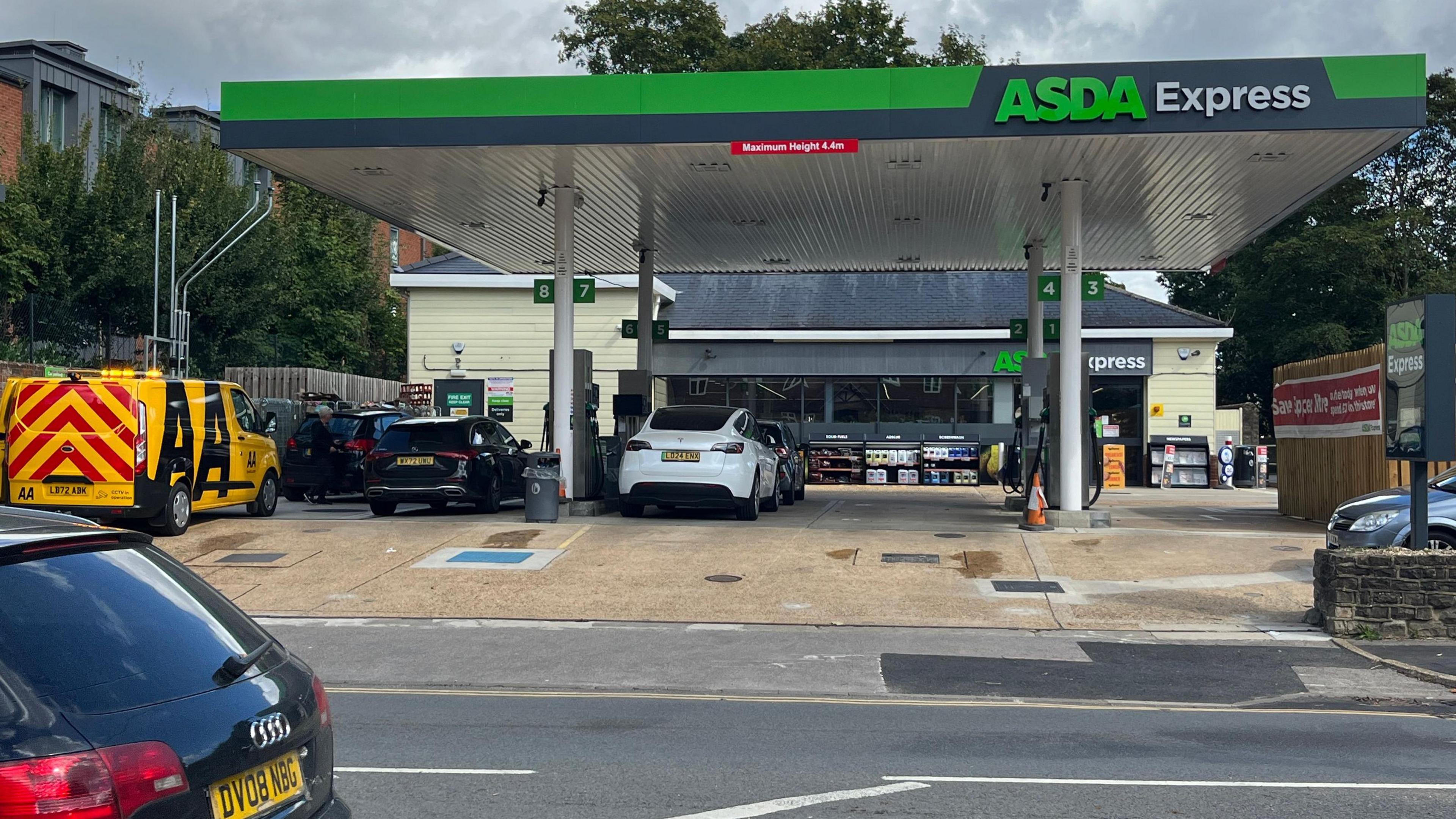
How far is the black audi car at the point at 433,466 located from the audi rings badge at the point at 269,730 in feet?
49.0

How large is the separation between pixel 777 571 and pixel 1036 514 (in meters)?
5.36

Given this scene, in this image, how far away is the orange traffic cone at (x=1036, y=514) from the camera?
18125 millimetres

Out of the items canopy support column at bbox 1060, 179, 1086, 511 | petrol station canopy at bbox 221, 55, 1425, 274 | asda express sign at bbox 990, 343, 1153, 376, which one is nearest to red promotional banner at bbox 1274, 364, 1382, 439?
petrol station canopy at bbox 221, 55, 1425, 274

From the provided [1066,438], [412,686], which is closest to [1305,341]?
[1066,438]

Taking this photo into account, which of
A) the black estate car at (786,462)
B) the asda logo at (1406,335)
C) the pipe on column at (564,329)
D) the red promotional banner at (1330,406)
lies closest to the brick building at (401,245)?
the black estate car at (786,462)

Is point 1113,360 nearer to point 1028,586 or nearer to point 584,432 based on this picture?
point 584,432

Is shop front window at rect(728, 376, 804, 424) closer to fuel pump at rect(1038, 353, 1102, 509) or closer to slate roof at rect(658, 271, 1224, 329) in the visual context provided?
slate roof at rect(658, 271, 1224, 329)

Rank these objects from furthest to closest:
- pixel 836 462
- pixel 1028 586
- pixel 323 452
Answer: pixel 836 462 < pixel 323 452 < pixel 1028 586

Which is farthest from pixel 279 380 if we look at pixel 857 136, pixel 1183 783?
pixel 1183 783

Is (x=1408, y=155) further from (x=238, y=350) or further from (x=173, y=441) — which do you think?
(x=173, y=441)

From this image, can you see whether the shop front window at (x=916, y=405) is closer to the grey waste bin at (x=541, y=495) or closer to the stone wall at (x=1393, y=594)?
the grey waste bin at (x=541, y=495)

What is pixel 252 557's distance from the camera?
15.2 meters

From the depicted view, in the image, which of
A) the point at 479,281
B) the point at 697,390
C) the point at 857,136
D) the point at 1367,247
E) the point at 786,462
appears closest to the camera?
the point at 857,136

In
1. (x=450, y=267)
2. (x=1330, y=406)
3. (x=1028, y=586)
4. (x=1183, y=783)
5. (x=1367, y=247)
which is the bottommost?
(x=1183, y=783)
